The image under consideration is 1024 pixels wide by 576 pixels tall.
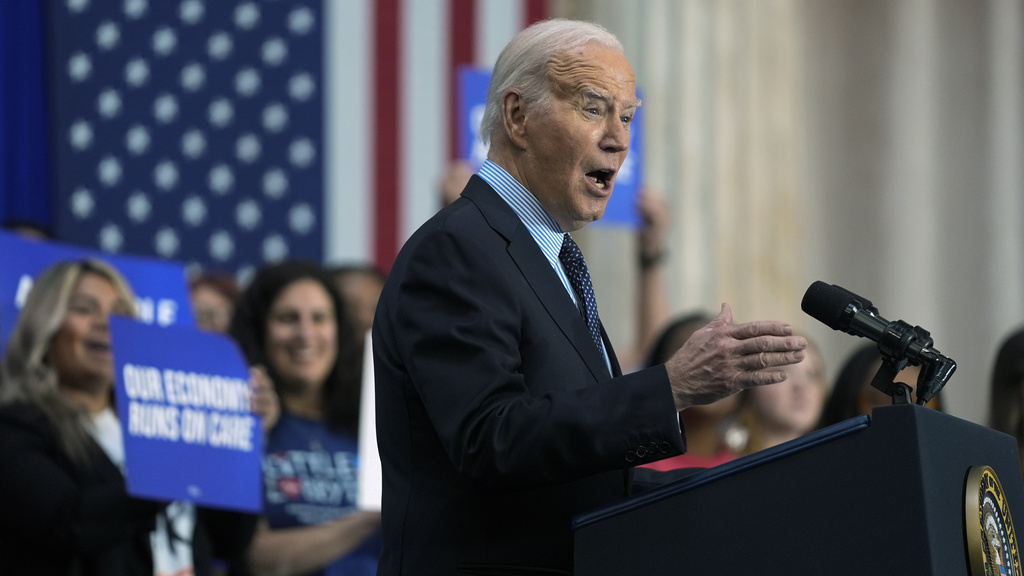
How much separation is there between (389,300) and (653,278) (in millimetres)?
3419

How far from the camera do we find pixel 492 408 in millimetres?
1470

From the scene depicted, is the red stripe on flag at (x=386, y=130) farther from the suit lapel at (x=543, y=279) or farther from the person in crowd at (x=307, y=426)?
the suit lapel at (x=543, y=279)

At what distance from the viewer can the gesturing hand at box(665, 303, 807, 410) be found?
139cm

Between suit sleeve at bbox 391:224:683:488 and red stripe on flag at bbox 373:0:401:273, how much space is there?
5619 mm

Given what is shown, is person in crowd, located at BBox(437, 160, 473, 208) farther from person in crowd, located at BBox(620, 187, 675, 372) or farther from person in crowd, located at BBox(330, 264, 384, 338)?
person in crowd, located at BBox(620, 187, 675, 372)

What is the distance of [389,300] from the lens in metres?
1.68

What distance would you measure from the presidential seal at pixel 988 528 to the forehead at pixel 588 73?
69 centimetres

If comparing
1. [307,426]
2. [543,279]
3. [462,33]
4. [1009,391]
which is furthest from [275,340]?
[462,33]

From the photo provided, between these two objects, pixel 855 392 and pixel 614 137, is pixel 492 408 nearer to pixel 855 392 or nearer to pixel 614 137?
pixel 614 137

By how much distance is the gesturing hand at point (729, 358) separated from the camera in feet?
4.57

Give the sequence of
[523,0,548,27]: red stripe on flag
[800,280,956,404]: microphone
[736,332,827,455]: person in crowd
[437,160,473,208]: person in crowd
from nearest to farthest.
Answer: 1. [800,280,956,404]: microphone
2. [736,332,827,455]: person in crowd
3. [437,160,473,208]: person in crowd
4. [523,0,548,27]: red stripe on flag

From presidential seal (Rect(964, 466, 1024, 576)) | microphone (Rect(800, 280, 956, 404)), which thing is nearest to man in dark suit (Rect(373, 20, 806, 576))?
microphone (Rect(800, 280, 956, 404))

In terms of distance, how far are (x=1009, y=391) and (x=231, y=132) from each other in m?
5.02

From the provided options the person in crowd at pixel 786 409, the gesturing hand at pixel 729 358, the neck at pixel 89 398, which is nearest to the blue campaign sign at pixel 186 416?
Result: the neck at pixel 89 398
